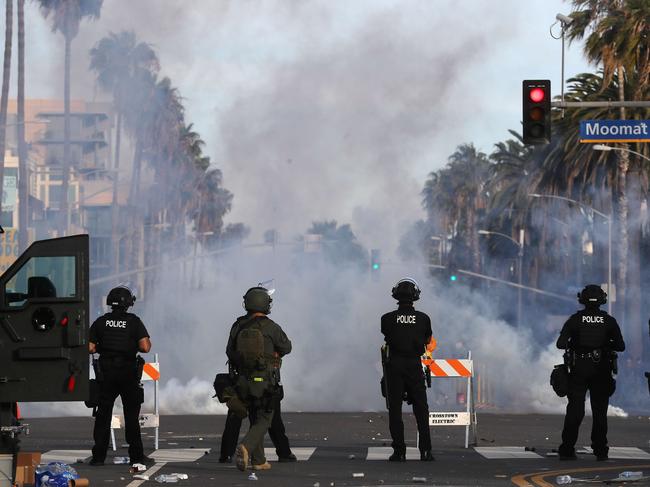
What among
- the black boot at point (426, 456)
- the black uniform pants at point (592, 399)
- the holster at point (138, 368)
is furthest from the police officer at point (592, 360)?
the holster at point (138, 368)

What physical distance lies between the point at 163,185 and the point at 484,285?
66.2 ft

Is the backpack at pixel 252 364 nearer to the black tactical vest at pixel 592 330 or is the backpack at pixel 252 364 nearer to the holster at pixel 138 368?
the holster at pixel 138 368

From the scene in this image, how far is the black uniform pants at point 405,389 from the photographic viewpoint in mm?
17062

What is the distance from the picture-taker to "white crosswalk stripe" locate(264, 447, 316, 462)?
56.6 ft

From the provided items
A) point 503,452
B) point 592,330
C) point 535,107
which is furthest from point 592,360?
point 535,107

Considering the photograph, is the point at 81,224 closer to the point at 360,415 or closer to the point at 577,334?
the point at 360,415

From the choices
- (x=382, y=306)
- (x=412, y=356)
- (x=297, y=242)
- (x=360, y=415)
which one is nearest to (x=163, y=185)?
(x=297, y=242)

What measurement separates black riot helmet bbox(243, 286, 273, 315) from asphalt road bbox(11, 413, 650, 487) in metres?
1.61

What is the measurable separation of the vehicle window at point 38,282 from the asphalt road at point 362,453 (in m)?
3.66

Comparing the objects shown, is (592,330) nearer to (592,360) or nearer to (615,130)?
(592,360)

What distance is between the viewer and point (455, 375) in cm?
1972

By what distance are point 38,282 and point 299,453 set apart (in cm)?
812

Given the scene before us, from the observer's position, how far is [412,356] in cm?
1719

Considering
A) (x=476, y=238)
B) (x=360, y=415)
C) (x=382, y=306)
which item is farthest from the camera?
(x=476, y=238)
